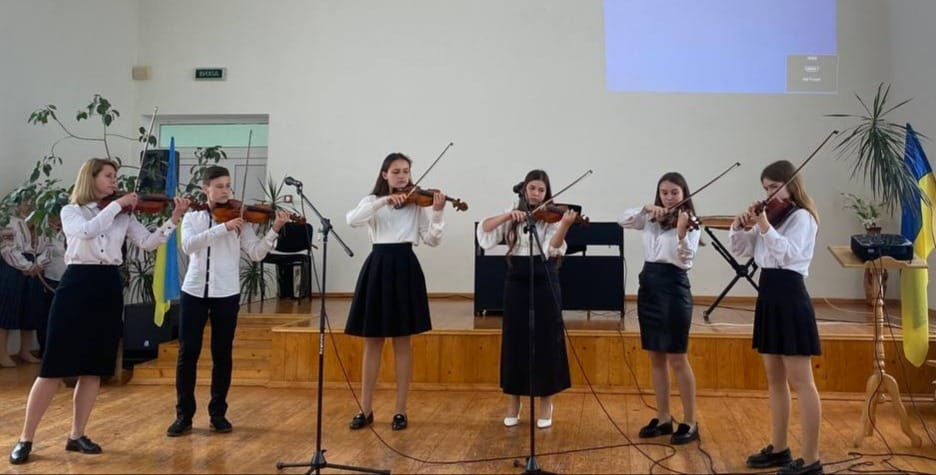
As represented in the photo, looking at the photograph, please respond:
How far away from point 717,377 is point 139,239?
353 centimetres

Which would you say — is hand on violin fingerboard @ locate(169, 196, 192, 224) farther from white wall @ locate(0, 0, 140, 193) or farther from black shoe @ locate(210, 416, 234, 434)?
Answer: white wall @ locate(0, 0, 140, 193)

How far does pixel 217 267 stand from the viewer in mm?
3115

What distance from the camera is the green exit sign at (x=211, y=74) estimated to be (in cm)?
690

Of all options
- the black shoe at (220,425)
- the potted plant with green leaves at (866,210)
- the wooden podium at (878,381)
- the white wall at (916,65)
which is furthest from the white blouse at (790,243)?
the potted plant with green leaves at (866,210)

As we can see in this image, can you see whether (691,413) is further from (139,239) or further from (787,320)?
(139,239)

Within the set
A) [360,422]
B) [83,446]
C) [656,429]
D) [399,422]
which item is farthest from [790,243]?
[83,446]

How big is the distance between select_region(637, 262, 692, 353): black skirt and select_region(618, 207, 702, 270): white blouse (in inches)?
1.6

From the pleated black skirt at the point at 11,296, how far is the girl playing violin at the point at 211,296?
114 inches

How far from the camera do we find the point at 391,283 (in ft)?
10.5

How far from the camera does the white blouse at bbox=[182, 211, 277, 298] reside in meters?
3.09

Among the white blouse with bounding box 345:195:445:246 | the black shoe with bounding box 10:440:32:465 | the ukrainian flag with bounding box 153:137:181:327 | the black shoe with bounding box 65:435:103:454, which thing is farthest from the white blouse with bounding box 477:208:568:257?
the ukrainian flag with bounding box 153:137:181:327

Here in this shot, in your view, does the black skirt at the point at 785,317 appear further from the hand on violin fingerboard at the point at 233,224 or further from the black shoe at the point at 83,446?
the black shoe at the point at 83,446

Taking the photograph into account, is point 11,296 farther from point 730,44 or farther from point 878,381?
point 730,44

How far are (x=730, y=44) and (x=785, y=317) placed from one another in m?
4.39
